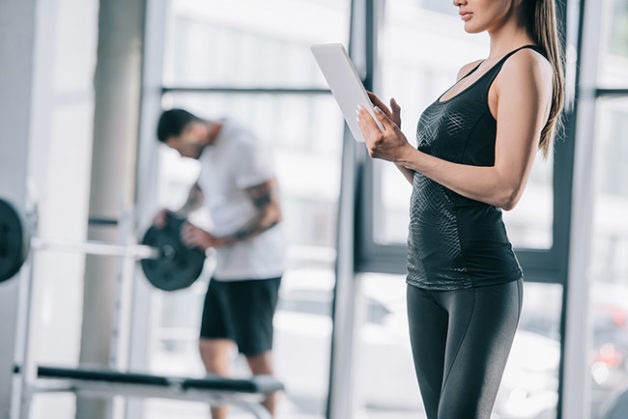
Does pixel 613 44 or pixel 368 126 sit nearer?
pixel 368 126

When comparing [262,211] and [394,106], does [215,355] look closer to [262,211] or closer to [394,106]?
[262,211]

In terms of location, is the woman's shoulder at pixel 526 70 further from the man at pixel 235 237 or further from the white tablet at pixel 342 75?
Answer: the man at pixel 235 237

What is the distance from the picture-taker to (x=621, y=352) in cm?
275

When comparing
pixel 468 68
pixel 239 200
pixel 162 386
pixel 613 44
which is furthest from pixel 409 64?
pixel 468 68

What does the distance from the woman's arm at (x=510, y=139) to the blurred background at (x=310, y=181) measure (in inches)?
67.5

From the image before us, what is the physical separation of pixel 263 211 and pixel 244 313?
13.8 inches

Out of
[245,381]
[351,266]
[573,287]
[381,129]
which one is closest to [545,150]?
[381,129]

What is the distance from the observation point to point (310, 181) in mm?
3191

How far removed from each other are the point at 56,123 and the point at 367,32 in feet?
4.02

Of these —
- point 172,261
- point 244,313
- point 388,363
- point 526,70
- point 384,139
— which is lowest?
point 388,363

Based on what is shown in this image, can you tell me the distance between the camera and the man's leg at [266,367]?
2621 millimetres

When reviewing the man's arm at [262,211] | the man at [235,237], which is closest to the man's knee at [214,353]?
the man at [235,237]

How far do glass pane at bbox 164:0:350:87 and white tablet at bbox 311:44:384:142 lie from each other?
1.92m

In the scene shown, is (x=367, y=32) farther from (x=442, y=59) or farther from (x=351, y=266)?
(x=351, y=266)
